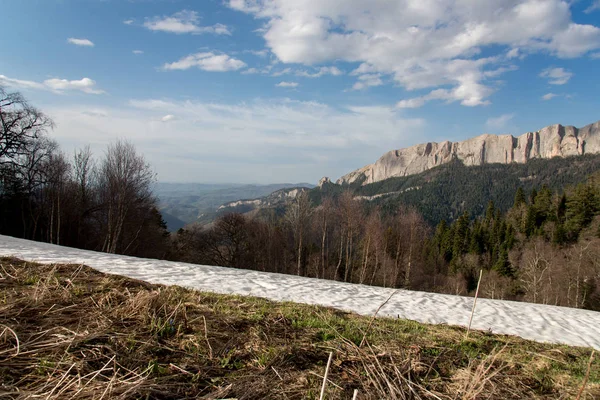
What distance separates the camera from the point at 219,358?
293 centimetres

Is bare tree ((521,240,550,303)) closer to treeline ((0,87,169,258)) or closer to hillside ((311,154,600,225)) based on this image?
treeline ((0,87,169,258))

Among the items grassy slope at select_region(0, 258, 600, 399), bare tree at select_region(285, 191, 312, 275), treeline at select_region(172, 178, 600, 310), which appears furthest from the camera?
treeline at select_region(172, 178, 600, 310)

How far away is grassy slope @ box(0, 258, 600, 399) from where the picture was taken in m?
2.38

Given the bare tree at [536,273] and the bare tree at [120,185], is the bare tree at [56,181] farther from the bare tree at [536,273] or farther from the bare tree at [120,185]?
the bare tree at [536,273]

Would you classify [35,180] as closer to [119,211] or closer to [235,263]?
[119,211]

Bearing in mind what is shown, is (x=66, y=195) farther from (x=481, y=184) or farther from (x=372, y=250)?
(x=481, y=184)

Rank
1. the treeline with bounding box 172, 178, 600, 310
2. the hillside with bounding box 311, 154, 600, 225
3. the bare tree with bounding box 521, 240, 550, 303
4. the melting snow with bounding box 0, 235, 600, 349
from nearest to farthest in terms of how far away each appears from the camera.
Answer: the melting snow with bounding box 0, 235, 600, 349, the treeline with bounding box 172, 178, 600, 310, the bare tree with bounding box 521, 240, 550, 303, the hillside with bounding box 311, 154, 600, 225

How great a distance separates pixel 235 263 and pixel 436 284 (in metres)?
33.5

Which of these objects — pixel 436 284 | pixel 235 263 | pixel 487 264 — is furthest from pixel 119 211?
pixel 487 264

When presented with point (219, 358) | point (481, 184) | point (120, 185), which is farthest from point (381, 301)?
point (481, 184)

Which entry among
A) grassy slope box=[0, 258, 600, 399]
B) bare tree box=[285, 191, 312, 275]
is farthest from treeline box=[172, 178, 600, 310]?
grassy slope box=[0, 258, 600, 399]

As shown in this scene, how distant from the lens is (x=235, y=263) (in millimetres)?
38656

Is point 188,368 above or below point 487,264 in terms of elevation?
above

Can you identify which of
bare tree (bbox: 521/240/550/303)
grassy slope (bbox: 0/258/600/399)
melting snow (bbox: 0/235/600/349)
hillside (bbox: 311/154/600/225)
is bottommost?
bare tree (bbox: 521/240/550/303)
